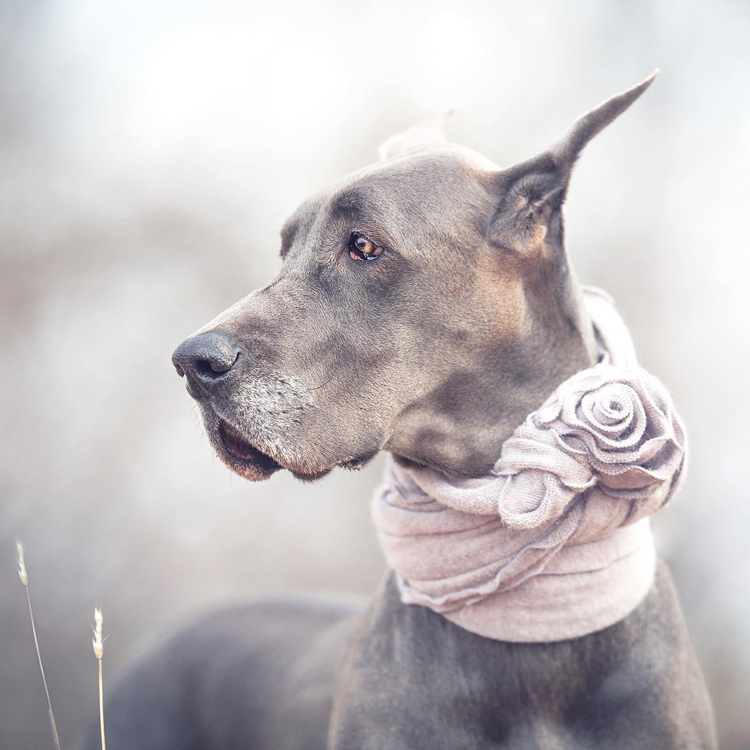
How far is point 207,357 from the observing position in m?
1.90

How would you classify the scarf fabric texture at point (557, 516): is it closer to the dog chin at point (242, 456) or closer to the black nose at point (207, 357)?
the dog chin at point (242, 456)

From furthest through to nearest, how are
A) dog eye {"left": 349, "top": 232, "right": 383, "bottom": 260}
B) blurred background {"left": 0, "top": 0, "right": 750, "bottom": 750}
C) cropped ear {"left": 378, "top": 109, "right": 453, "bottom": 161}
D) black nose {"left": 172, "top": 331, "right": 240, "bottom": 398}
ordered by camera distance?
blurred background {"left": 0, "top": 0, "right": 750, "bottom": 750}, cropped ear {"left": 378, "top": 109, "right": 453, "bottom": 161}, dog eye {"left": 349, "top": 232, "right": 383, "bottom": 260}, black nose {"left": 172, "top": 331, "right": 240, "bottom": 398}

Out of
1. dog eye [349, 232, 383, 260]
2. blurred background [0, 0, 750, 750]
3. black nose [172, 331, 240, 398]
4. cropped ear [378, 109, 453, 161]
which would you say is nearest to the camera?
black nose [172, 331, 240, 398]

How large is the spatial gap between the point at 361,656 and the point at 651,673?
2.59 feet

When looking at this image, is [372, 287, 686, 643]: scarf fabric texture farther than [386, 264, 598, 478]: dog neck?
Result: No

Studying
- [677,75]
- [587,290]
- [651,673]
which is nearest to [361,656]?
[651,673]

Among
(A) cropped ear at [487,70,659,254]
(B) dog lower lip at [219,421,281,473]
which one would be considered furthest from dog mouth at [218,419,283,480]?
(A) cropped ear at [487,70,659,254]

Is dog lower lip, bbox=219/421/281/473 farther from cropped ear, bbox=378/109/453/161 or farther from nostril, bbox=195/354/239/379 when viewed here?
cropped ear, bbox=378/109/453/161

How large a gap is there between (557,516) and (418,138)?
1434 millimetres

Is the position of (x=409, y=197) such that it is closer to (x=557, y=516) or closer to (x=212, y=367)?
(x=212, y=367)

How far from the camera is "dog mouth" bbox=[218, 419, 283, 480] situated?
1998 millimetres

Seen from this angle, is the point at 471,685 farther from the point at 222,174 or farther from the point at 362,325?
the point at 222,174

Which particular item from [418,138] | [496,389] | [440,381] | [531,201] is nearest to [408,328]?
[440,381]

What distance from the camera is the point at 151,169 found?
568 centimetres
